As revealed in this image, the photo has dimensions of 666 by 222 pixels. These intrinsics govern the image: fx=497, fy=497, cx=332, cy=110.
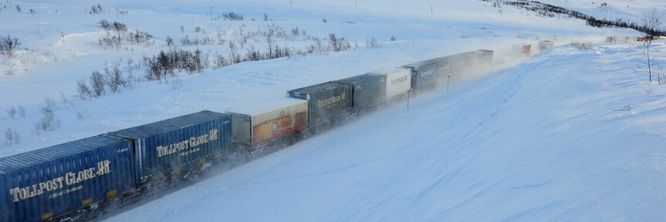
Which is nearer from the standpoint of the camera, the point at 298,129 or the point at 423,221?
the point at 423,221

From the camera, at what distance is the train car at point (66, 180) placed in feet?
42.7

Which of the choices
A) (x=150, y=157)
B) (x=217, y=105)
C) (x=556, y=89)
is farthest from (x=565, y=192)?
(x=217, y=105)

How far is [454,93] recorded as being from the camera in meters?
34.4

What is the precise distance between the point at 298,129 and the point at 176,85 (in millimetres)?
10835

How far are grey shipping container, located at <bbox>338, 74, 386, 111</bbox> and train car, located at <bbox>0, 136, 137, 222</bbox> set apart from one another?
13554mm

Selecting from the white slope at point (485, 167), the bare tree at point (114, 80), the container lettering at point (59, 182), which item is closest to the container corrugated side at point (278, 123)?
the white slope at point (485, 167)

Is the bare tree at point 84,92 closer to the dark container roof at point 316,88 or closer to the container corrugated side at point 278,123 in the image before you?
the dark container roof at point 316,88

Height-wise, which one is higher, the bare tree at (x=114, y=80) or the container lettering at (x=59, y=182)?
the bare tree at (x=114, y=80)

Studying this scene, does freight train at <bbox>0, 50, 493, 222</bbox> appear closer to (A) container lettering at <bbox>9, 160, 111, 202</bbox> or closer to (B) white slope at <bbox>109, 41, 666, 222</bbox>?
(A) container lettering at <bbox>9, 160, 111, 202</bbox>

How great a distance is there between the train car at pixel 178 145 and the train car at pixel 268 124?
21.5 inches

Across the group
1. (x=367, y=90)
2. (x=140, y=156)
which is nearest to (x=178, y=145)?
(x=140, y=156)

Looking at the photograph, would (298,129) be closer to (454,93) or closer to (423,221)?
(423,221)

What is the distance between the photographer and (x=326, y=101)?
974 inches

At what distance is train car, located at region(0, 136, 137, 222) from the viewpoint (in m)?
13.0
